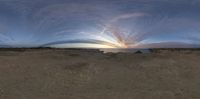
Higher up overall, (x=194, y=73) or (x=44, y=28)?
(x=44, y=28)

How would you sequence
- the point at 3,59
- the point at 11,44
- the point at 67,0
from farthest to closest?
the point at 67,0 → the point at 11,44 → the point at 3,59

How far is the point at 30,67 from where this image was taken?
2.90 metres

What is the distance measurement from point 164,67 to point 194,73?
218 mm

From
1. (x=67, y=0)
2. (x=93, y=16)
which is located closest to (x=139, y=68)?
(x=93, y=16)

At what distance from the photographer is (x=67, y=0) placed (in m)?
3.53

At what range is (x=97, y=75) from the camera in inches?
109

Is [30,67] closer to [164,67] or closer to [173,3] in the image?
[164,67]

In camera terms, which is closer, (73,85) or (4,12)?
(73,85)

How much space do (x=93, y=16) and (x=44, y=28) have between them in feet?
1.37

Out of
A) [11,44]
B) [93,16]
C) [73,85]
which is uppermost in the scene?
[93,16]

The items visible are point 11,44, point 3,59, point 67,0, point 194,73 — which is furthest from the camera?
point 67,0

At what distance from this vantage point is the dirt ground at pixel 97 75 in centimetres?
249

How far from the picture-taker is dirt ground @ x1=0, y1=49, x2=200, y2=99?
98.1 inches

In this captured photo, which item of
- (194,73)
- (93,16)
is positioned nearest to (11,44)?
(93,16)
